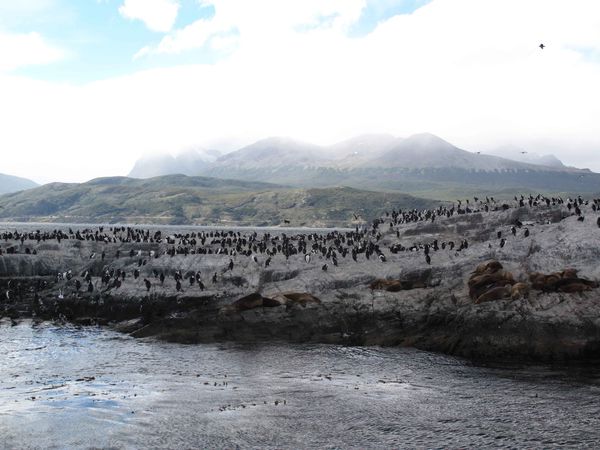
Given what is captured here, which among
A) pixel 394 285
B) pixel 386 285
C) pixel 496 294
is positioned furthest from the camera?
pixel 386 285

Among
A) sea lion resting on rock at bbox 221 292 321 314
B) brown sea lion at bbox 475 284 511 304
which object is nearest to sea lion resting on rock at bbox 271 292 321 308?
sea lion resting on rock at bbox 221 292 321 314

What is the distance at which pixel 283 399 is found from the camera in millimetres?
27188

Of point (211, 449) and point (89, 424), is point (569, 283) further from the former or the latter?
point (89, 424)

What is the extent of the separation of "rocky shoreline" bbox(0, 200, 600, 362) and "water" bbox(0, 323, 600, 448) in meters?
2.39

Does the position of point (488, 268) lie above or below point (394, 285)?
above

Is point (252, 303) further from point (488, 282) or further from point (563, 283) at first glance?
point (563, 283)

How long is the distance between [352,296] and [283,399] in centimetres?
1808

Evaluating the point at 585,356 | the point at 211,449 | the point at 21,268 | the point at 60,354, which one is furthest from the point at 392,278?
the point at 21,268

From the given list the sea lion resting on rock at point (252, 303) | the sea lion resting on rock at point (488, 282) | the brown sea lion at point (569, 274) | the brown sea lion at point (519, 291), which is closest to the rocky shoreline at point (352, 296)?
the sea lion resting on rock at point (252, 303)

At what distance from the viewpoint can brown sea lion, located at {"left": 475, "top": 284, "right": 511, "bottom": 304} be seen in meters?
38.0

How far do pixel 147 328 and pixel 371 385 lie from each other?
2086 cm

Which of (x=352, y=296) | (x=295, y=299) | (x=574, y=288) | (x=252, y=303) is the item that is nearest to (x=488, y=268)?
(x=574, y=288)

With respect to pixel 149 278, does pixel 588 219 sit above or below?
above

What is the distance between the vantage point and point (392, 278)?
49.9m
